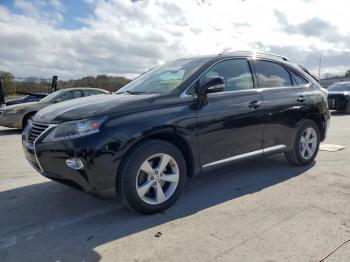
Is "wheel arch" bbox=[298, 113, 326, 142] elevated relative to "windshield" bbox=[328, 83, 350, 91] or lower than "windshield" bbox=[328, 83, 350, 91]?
lower

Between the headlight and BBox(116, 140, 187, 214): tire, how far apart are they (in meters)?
0.43

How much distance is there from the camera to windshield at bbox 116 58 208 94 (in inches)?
177

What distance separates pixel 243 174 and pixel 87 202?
2292mm

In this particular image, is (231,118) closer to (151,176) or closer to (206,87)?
(206,87)

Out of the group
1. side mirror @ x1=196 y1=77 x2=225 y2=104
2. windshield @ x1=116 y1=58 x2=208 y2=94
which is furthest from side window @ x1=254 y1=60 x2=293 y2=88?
side mirror @ x1=196 y1=77 x2=225 y2=104

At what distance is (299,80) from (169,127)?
2842 millimetres

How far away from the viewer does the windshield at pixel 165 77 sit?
450 centimetres

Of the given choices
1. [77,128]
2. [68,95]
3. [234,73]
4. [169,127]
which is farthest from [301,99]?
[68,95]

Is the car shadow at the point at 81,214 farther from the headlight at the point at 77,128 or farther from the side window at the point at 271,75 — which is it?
the side window at the point at 271,75

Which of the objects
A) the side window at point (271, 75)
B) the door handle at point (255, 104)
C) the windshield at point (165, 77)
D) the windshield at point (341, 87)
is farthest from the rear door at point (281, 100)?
the windshield at point (341, 87)

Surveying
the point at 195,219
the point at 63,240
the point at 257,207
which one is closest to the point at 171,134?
the point at 195,219

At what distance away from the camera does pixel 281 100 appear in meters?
5.38

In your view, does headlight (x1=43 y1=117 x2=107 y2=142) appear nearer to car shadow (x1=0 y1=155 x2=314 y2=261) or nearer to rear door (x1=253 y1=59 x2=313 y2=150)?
car shadow (x1=0 y1=155 x2=314 y2=261)

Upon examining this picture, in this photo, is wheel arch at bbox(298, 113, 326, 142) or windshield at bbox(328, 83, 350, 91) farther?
windshield at bbox(328, 83, 350, 91)
